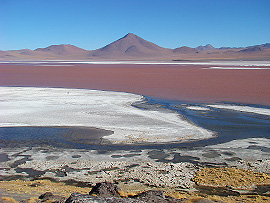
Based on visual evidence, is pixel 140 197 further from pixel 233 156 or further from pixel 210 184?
pixel 233 156

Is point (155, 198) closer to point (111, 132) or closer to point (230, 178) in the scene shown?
point (230, 178)

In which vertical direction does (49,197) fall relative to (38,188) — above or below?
above

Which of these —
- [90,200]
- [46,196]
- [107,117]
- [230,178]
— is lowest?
[230,178]

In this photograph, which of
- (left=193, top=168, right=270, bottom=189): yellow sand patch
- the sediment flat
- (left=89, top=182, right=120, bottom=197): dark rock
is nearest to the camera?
(left=89, top=182, right=120, bottom=197): dark rock

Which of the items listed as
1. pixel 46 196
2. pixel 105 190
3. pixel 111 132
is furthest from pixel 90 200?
pixel 111 132

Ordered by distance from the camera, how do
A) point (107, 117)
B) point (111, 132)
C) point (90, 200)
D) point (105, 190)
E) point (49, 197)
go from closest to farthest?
point (90, 200) < point (49, 197) < point (105, 190) < point (111, 132) < point (107, 117)

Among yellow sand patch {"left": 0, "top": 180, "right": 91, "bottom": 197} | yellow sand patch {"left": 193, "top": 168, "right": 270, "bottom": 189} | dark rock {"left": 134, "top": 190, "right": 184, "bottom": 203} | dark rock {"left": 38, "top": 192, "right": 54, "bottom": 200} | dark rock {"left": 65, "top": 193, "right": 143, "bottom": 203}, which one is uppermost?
dark rock {"left": 65, "top": 193, "right": 143, "bottom": 203}

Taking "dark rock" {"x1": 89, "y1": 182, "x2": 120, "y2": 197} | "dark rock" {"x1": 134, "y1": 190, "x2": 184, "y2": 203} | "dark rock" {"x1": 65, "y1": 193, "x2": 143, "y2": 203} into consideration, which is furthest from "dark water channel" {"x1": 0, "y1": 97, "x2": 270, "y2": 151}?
"dark rock" {"x1": 65, "y1": 193, "x2": 143, "y2": 203}

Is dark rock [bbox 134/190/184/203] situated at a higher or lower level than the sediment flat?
higher

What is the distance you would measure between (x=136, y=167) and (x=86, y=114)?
5.81m

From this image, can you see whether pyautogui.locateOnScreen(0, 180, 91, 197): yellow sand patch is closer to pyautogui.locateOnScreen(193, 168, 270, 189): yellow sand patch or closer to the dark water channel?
pyautogui.locateOnScreen(193, 168, 270, 189): yellow sand patch

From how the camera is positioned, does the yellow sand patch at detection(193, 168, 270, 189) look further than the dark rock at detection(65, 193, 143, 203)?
Yes

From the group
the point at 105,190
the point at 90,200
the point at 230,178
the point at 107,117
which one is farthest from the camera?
the point at 107,117

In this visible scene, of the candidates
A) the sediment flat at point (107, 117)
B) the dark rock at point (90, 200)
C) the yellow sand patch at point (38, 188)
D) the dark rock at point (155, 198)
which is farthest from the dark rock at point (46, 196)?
the sediment flat at point (107, 117)
